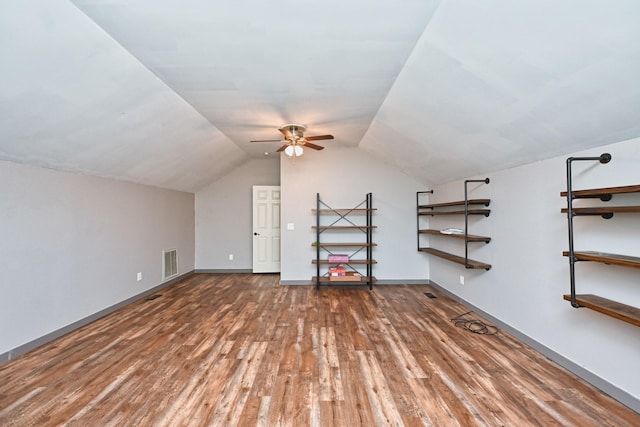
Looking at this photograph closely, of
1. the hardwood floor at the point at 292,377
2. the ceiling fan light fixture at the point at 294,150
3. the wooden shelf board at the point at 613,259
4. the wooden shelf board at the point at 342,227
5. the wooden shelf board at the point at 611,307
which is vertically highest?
the ceiling fan light fixture at the point at 294,150

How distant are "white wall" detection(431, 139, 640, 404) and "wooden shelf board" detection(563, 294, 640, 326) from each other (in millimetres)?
71

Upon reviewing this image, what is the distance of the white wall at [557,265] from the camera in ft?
6.23

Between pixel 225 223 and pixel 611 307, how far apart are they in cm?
607

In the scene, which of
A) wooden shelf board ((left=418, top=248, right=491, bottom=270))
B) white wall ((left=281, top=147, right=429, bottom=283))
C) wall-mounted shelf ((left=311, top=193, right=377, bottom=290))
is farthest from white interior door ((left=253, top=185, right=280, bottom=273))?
wooden shelf board ((left=418, top=248, right=491, bottom=270))

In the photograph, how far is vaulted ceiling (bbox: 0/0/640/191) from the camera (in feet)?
5.19

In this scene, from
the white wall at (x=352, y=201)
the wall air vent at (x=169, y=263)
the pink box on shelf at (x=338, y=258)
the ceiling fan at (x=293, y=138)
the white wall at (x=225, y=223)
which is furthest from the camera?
the white wall at (x=225, y=223)

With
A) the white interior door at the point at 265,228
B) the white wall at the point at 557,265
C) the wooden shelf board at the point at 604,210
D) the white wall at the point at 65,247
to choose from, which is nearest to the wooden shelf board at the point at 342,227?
the white interior door at the point at 265,228

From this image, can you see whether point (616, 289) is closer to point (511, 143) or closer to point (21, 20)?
point (511, 143)

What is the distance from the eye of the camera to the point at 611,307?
182 centimetres

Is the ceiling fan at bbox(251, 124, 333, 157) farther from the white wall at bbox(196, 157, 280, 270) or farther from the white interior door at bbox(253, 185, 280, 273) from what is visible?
the white wall at bbox(196, 157, 280, 270)

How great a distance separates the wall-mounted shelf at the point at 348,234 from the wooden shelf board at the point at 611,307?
3100 mm

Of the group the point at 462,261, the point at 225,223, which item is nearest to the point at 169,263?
the point at 225,223

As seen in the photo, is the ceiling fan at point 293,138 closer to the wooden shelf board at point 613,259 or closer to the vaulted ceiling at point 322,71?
the vaulted ceiling at point 322,71

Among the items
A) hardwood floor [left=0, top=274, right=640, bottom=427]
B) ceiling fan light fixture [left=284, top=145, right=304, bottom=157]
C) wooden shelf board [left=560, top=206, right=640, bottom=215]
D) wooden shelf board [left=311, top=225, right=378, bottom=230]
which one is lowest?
hardwood floor [left=0, top=274, right=640, bottom=427]
